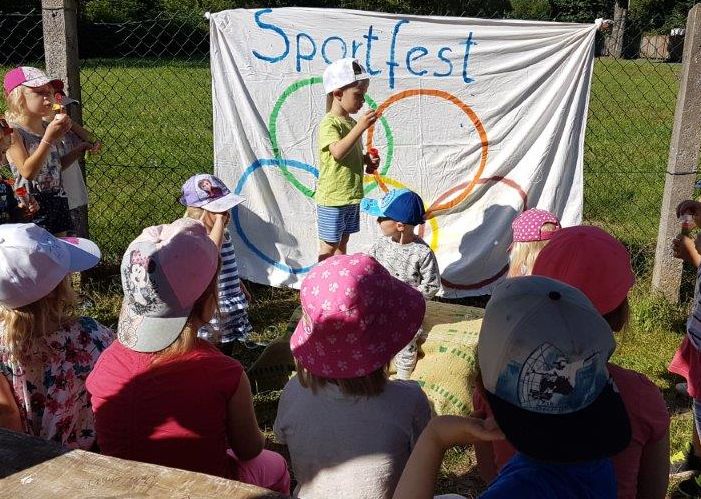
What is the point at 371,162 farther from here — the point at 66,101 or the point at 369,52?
the point at 66,101

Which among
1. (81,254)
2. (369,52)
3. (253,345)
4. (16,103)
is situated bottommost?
(253,345)

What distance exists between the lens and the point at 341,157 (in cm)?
438

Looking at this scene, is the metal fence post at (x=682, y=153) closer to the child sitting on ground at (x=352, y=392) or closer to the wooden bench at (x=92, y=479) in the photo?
the child sitting on ground at (x=352, y=392)

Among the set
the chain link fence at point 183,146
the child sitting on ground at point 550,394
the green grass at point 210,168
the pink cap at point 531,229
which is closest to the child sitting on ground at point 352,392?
the child sitting on ground at point 550,394

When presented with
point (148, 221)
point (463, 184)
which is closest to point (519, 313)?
point (463, 184)

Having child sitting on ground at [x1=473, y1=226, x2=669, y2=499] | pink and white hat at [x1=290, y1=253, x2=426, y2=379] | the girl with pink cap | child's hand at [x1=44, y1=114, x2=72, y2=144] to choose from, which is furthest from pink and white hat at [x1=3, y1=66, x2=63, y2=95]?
child sitting on ground at [x1=473, y1=226, x2=669, y2=499]

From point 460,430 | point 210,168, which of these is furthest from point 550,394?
point 210,168

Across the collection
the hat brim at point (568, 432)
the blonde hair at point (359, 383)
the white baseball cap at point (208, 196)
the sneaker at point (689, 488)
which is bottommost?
the sneaker at point (689, 488)

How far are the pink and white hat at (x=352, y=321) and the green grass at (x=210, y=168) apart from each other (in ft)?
4.69

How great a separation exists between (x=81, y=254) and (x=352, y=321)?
1053mm

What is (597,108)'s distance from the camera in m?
11.5

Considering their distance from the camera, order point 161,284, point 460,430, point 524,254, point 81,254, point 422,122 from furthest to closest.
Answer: point 422,122 < point 524,254 < point 81,254 < point 161,284 < point 460,430

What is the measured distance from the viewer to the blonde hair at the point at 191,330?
2.01m

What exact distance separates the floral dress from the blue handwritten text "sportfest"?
3.11 metres
